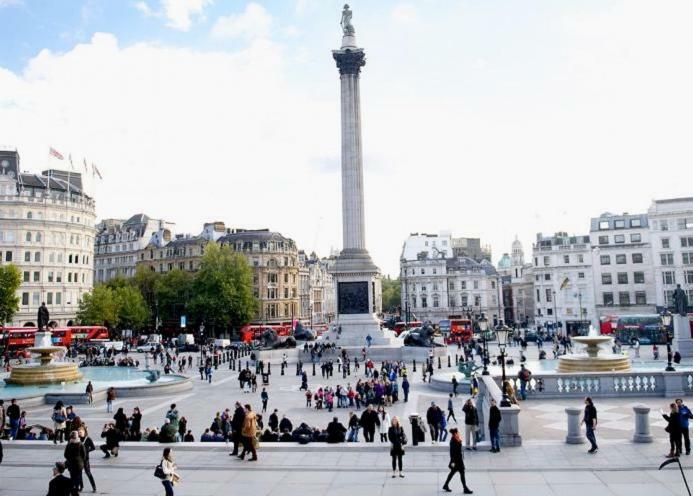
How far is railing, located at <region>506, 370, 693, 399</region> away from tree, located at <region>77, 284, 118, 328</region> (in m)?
59.3

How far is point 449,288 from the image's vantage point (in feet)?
339

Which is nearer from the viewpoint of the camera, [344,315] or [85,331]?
[344,315]

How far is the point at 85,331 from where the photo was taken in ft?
217

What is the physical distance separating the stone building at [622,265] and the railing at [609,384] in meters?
56.8

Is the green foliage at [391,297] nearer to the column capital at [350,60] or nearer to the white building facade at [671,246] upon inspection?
the white building facade at [671,246]

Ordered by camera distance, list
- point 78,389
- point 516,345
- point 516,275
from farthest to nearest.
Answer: point 516,275, point 516,345, point 78,389

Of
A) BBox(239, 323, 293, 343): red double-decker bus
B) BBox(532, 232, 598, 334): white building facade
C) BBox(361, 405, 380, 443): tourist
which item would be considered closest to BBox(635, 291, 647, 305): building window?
BBox(532, 232, 598, 334): white building facade

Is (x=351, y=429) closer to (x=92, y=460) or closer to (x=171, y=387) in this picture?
(x=92, y=460)

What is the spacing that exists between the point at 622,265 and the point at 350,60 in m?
46.2

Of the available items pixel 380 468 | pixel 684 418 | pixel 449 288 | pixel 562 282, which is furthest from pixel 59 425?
pixel 449 288

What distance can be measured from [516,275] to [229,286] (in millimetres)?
70392

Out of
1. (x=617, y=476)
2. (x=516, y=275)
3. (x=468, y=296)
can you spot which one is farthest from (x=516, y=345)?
(x=516, y=275)

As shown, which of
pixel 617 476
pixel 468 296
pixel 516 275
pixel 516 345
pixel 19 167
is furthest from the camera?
pixel 516 275

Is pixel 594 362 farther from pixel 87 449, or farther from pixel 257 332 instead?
pixel 257 332
